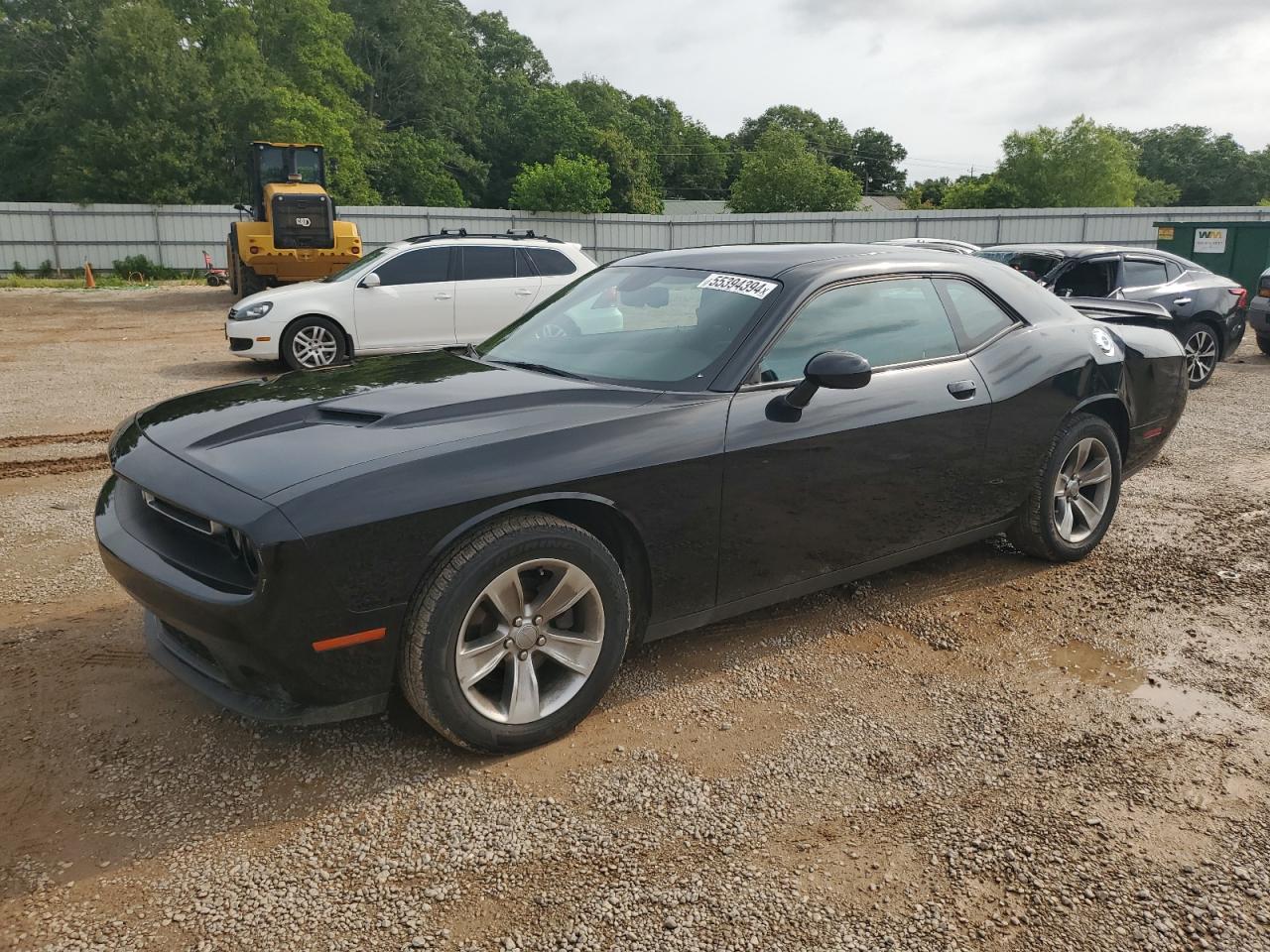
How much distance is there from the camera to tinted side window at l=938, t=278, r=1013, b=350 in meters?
4.34

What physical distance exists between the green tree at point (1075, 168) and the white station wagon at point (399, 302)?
5479 cm

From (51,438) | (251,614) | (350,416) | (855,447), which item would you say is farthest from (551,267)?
(251,614)

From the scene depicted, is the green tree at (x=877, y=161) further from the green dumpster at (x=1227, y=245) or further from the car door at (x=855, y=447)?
the car door at (x=855, y=447)

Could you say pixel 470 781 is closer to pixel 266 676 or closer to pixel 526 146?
pixel 266 676

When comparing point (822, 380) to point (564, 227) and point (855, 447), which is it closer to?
point (855, 447)

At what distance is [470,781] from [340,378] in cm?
173

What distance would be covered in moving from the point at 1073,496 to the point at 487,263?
8326mm

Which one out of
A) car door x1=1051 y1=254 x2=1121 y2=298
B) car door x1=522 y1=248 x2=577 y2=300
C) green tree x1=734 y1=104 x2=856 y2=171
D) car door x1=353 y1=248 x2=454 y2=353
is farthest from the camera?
green tree x1=734 y1=104 x2=856 y2=171

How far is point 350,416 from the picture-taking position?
125 inches

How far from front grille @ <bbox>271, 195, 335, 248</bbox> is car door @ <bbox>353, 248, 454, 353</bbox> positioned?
837 cm

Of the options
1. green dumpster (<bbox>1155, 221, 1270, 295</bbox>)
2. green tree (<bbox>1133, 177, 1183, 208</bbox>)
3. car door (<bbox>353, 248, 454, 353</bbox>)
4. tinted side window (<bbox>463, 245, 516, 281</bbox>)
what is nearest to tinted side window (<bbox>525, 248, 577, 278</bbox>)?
tinted side window (<bbox>463, 245, 516, 281</bbox>)

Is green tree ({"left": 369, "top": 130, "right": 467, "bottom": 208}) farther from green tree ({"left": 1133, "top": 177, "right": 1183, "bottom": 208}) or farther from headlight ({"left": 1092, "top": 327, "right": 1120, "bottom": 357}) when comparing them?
headlight ({"left": 1092, "top": 327, "right": 1120, "bottom": 357})

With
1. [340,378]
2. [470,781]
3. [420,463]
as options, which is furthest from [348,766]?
[340,378]

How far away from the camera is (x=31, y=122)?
142 ft
